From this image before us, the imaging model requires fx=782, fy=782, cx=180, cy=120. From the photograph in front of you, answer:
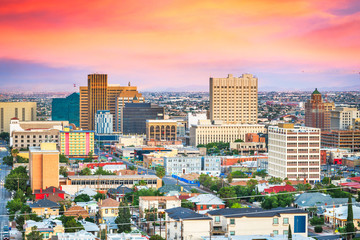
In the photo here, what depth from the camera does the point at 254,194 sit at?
53781 millimetres

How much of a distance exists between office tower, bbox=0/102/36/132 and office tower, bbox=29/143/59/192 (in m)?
70.7

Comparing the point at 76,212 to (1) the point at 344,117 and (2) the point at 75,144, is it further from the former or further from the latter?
(1) the point at 344,117

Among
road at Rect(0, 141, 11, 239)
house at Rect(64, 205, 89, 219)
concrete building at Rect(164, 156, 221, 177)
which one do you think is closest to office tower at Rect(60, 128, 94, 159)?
road at Rect(0, 141, 11, 239)

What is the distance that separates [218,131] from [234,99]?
13318 millimetres

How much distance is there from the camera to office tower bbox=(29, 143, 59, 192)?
57812 millimetres

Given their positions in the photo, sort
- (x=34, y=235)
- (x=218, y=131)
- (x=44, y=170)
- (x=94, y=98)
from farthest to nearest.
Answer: (x=94, y=98) → (x=218, y=131) → (x=44, y=170) → (x=34, y=235)

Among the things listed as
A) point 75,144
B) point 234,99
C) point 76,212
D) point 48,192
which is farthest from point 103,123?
point 76,212

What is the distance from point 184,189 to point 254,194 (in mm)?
7385

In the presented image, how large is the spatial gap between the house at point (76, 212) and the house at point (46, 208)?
102cm

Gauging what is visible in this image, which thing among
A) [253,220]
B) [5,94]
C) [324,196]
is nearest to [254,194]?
[324,196]

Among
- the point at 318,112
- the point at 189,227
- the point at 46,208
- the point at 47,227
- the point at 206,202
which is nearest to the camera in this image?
the point at 189,227

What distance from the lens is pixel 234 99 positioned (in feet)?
395

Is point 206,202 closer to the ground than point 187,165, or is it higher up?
higher up

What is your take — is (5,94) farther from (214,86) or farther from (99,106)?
(214,86)
